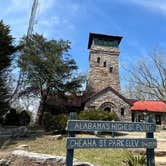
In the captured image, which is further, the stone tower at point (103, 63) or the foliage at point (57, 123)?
the stone tower at point (103, 63)

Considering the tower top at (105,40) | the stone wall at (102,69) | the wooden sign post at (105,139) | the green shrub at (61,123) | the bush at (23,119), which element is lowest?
the wooden sign post at (105,139)

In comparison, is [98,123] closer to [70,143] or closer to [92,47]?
[70,143]

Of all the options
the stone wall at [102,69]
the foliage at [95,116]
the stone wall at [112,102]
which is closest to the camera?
the foliage at [95,116]

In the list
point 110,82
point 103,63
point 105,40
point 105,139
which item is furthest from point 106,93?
point 105,139

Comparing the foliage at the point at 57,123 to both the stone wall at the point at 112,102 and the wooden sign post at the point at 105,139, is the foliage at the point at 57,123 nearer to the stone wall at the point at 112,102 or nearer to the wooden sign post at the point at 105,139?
the stone wall at the point at 112,102

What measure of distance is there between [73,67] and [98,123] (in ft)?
72.6

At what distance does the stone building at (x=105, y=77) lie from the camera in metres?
30.2

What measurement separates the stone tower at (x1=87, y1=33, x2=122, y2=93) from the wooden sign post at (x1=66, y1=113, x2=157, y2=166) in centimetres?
2662

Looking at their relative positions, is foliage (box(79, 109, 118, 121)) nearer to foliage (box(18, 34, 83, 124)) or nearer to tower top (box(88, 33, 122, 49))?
foliage (box(18, 34, 83, 124))

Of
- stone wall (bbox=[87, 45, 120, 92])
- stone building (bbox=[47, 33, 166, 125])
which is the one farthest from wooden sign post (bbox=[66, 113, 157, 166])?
stone wall (bbox=[87, 45, 120, 92])

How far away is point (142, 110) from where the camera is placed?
34438 mm

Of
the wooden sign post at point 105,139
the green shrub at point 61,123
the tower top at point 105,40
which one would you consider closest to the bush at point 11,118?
the green shrub at point 61,123

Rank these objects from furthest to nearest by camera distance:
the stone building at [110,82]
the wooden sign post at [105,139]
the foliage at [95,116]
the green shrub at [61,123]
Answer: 1. the stone building at [110,82]
2. the foliage at [95,116]
3. the green shrub at [61,123]
4. the wooden sign post at [105,139]

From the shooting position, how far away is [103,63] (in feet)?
112
